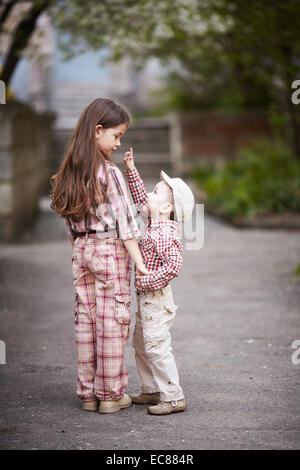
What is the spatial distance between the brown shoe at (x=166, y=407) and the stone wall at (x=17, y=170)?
6428mm

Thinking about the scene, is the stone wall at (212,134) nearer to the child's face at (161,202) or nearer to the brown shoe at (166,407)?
the child's face at (161,202)

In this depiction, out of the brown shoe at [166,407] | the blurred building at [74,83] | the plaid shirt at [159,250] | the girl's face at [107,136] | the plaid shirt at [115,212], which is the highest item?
the blurred building at [74,83]

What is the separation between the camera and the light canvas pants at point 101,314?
378 centimetres

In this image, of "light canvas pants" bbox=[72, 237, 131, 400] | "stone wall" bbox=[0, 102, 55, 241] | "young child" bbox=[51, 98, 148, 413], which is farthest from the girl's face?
"stone wall" bbox=[0, 102, 55, 241]

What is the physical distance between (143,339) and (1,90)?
4997 mm

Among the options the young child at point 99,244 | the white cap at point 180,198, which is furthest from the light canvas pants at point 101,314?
the white cap at point 180,198

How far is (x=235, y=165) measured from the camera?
14234 millimetres

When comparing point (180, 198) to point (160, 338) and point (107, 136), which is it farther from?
point (160, 338)

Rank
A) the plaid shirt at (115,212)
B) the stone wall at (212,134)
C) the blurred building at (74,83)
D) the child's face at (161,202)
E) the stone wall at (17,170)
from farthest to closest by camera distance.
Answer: the blurred building at (74,83) → the stone wall at (212,134) → the stone wall at (17,170) → the child's face at (161,202) → the plaid shirt at (115,212)

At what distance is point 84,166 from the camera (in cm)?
372

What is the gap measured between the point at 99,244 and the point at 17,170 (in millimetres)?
6930

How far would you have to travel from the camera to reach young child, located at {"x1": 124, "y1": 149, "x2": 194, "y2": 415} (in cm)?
374

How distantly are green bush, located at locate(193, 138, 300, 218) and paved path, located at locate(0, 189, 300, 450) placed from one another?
236 cm

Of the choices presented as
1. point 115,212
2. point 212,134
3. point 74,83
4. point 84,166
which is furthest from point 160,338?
point 74,83
